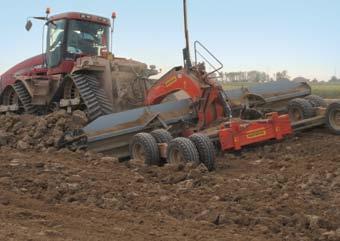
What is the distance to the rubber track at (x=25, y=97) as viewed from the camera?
13008 millimetres

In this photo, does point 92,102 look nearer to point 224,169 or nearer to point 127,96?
point 127,96

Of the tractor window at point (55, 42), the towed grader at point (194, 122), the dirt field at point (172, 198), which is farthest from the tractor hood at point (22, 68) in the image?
the dirt field at point (172, 198)

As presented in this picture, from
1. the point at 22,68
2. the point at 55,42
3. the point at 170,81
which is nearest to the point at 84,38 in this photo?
the point at 55,42

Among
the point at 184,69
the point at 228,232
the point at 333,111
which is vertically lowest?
the point at 228,232

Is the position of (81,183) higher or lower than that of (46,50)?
lower

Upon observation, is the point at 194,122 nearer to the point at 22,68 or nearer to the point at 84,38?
the point at 84,38

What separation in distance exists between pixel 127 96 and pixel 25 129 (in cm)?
220

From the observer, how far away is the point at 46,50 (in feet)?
43.5

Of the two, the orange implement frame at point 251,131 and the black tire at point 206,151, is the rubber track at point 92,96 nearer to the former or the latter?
the orange implement frame at point 251,131

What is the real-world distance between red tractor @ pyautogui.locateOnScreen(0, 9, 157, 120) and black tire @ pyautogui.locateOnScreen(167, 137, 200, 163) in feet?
9.32

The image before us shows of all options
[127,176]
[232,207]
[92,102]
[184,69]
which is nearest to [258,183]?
[232,207]

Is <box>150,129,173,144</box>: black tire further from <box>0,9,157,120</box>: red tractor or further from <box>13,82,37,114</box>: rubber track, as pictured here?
<box>13,82,37,114</box>: rubber track

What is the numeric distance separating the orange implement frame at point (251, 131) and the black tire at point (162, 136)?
0.81 metres

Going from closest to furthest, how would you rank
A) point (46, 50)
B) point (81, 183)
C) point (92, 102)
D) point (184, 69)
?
point (81, 183) < point (184, 69) < point (92, 102) < point (46, 50)
